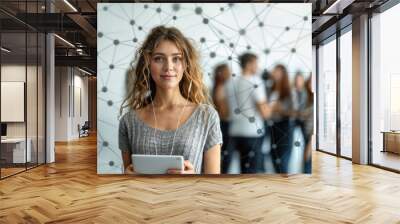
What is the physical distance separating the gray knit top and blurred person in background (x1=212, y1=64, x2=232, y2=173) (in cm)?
10

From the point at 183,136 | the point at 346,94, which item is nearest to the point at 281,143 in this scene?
the point at 183,136

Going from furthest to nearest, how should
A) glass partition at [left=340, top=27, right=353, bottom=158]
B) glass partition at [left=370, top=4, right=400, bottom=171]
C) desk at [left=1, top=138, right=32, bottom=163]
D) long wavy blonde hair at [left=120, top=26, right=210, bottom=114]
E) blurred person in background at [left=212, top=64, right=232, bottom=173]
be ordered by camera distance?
glass partition at [left=340, top=27, right=353, bottom=158] < glass partition at [left=370, top=4, right=400, bottom=171] < desk at [left=1, top=138, right=32, bottom=163] < blurred person in background at [left=212, top=64, right=232, bottom=173] < long wavy blonde hair at [left=120, top=26, right=210, bottom=114]

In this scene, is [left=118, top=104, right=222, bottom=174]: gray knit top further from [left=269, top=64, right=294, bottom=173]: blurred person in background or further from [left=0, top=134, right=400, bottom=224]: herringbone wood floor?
[left=269, top=64, right=294, bottom=173]: blurred person in background

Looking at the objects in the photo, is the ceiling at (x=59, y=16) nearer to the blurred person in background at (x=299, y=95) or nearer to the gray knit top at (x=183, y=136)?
the blurred person in background at (x=299, y=95)

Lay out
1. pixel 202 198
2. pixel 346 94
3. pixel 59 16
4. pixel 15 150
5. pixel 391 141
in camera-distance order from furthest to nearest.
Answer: pixel 346 94
pixel 59 16
pixel 391 141
pixel 15 150
pixel 202 198

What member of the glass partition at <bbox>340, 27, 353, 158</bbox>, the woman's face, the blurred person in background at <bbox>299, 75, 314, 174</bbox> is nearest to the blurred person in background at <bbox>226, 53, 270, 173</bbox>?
the blurred person in background at <bbox>299, 75, 314, 174</bbox>

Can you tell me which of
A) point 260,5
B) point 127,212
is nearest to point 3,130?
point 127,212

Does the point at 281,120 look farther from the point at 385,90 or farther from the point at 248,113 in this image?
the point at 385,90

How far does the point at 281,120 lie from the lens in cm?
642

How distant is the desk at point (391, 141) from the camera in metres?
7.52

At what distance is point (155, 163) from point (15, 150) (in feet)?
8.99

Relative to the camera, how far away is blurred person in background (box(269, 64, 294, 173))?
20.9 ft

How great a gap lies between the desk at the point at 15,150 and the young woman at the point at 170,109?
199cm

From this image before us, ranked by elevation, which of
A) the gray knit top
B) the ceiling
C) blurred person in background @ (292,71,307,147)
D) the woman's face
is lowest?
the gray knit top
